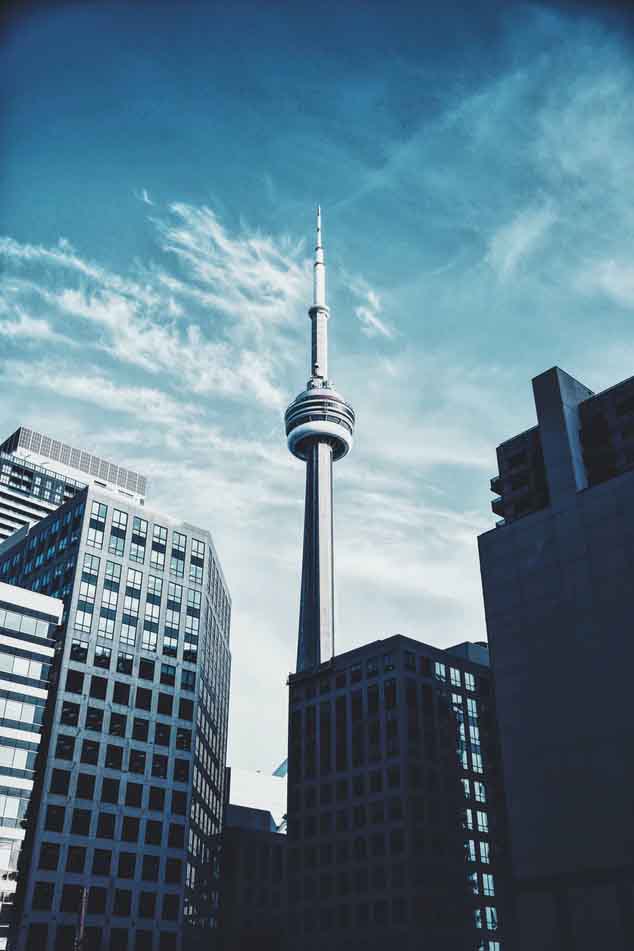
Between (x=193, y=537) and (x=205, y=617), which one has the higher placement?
(x=193, y=537)

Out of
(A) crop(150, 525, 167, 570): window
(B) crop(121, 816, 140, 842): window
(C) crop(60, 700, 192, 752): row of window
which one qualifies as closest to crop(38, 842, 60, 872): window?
(B) crop(121, 816, 140, 842): window

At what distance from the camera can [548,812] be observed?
88.1 metres

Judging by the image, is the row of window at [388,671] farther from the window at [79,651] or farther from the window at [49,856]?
the window at [49,856]

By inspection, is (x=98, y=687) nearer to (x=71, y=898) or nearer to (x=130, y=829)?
(x=130, y=829)

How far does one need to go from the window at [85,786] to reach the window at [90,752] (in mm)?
1641

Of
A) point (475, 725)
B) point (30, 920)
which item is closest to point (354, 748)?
point (475, 725)

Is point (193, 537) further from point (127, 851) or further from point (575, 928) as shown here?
point (575, 928)

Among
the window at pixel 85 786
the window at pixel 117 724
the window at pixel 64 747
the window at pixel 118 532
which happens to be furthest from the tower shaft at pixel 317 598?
the window at pixel 64 747

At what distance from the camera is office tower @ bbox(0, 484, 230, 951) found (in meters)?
102

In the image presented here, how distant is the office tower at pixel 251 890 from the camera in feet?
464

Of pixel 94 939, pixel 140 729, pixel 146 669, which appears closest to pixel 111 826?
pixel 94 939

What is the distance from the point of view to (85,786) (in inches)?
4227

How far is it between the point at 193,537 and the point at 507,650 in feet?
184

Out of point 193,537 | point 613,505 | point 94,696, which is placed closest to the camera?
point 613,505
